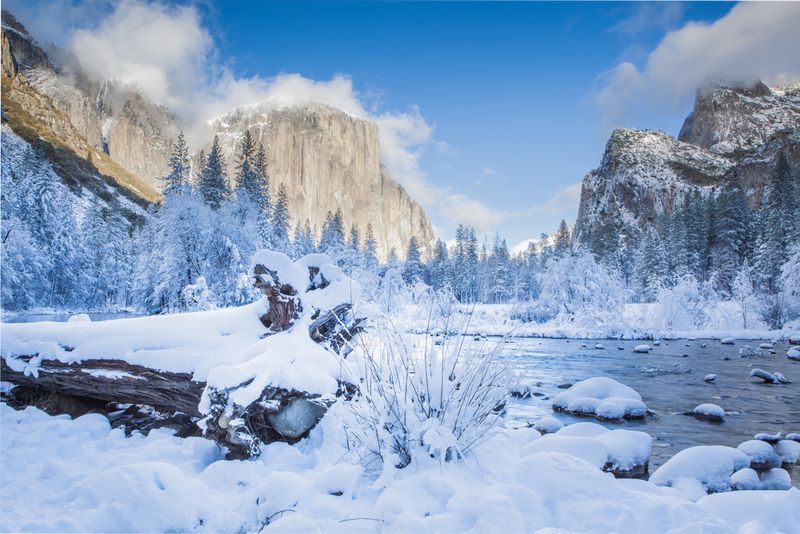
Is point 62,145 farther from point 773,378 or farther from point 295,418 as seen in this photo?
point 773,378

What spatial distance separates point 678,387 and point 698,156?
11150 cm

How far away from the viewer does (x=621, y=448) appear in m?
3.66

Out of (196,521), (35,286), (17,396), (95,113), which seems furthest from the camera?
(95,113)

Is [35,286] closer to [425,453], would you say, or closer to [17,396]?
[17,396]

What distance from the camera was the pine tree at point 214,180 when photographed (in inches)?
910

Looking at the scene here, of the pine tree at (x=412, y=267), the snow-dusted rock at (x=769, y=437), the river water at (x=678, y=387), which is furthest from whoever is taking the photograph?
the pine tree at (x=412, y=267)

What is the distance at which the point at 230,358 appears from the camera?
11.4 ft

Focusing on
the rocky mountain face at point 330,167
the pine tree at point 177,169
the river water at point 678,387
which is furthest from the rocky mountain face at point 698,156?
the pine tree at point 177,169

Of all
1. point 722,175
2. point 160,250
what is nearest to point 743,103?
point 722,175

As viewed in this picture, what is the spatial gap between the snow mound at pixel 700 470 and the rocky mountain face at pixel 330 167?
140112 mm

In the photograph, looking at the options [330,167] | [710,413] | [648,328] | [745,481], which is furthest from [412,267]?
Result: [330,167]

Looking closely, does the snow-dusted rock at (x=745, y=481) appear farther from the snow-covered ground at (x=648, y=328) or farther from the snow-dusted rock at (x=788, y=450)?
the snow-covered ground at (x=648, y=328)

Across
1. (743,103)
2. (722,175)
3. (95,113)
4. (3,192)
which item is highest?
(95,113)

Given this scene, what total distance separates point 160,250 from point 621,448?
20.7 meters
